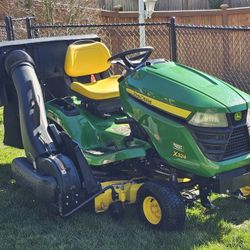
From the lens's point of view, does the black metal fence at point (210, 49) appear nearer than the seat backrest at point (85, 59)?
No

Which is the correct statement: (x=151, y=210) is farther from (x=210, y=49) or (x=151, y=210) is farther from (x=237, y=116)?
(x=210, y=49)

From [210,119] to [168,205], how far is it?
0.68 metres

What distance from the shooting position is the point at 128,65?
14.5 ft

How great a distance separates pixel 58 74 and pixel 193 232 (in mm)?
2224

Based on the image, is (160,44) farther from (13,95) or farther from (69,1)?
(13,95)

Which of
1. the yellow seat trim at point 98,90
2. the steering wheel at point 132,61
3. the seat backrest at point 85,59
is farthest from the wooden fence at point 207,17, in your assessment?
the steering wheel at point 132,61

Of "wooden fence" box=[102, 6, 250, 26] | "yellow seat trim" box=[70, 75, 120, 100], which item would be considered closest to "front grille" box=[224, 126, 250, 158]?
"yellow seat trim" box=[70, 75, 120, 100]

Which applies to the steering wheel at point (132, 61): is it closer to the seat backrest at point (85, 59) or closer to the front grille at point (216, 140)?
the seat backrest at point (85, 59)

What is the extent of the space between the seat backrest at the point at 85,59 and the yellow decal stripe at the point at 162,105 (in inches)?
43.2

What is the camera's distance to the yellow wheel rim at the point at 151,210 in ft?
13.2

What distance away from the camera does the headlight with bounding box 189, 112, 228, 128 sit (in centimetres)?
374

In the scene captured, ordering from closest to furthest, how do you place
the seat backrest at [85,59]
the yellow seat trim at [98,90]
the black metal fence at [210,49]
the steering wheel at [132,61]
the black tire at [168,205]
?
the black tire at [168,205], the steering wheel at [132,61], the yellow seat trim at [98,90], the seat backrest at [85,59], the black metal fence at [210,49]

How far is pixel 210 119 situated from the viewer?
3.75 metres

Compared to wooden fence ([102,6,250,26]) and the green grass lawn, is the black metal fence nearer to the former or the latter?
wooden fence ([102,6,250,26])
